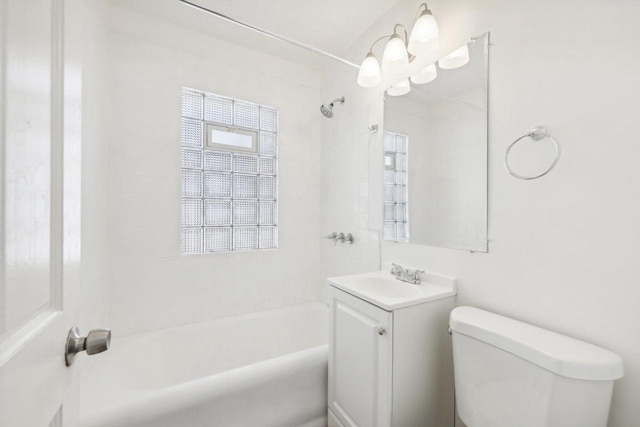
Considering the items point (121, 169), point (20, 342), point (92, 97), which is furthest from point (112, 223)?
point (20, 342)

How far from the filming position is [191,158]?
2111 mm

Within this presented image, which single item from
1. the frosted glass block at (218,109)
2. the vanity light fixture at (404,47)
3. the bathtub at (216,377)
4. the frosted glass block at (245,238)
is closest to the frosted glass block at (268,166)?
the frosted glass block at (218,109)

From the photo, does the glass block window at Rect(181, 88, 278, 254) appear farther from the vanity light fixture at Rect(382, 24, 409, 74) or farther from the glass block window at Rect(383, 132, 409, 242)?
the vanity light fixture at Rect(382, 24, 409, 74)

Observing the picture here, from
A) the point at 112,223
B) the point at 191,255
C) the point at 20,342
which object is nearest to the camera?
the point at 20,342

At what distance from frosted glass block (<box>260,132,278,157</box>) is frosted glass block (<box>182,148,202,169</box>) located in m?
0.52

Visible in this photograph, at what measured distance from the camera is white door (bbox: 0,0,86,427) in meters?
0.33

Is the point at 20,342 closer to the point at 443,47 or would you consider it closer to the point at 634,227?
the point at 634,227

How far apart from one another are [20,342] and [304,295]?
2.32m

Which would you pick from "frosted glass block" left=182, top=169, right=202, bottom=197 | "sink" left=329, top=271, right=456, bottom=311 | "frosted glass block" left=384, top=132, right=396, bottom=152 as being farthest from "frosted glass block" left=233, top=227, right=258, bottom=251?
"frosted glass block" left=384, top=132, right=396, bottom=152

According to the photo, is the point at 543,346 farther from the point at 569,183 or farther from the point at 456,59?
the point at 456,59

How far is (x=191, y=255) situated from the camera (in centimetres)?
210

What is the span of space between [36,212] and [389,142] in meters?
1.74

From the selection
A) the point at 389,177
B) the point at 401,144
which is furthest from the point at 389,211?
the point at 401,144

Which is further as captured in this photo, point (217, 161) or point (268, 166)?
point (268, 166)
